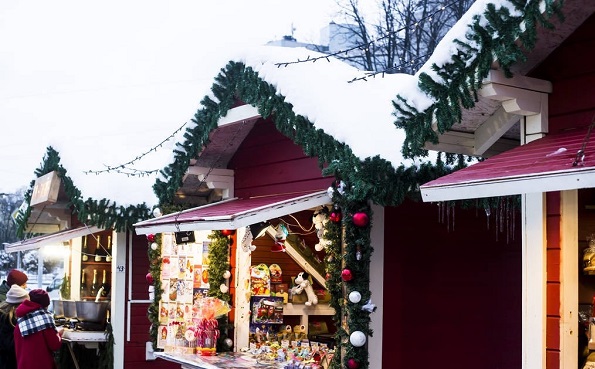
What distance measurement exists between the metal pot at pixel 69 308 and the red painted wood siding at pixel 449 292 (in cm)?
655

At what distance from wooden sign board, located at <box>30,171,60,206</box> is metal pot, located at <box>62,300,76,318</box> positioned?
61.6 inches

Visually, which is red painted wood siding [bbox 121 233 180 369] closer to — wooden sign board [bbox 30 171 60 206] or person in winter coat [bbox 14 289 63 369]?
wooden sign board [bbox 30 171 60 206]

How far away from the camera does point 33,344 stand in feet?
28.7

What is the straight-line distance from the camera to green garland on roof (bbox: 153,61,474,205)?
7.04 metres

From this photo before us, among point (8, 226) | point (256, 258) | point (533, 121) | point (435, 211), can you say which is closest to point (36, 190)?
point (256, 258)

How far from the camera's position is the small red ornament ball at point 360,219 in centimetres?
709

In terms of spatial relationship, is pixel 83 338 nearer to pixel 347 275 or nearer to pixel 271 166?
pixel 271 166

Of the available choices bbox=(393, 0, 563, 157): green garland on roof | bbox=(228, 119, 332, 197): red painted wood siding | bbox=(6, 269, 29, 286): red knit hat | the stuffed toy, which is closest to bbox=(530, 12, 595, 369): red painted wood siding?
bbox=(393, 0, 563, 157): green garland on roof

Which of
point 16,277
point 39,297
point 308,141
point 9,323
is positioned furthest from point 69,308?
point 308,141

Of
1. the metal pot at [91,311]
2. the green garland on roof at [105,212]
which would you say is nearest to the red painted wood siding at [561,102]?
the green garland on roof at [105,212]

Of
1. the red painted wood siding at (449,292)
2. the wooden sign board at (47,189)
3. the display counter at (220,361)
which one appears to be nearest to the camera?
the red painted wood siding at (449,292)

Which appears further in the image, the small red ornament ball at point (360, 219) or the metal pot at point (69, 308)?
the metal pot at point (69, 308)

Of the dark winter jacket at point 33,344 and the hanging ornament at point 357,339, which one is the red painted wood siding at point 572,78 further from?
the dark winter jacket at point 33,344

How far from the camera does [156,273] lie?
10906 mm
